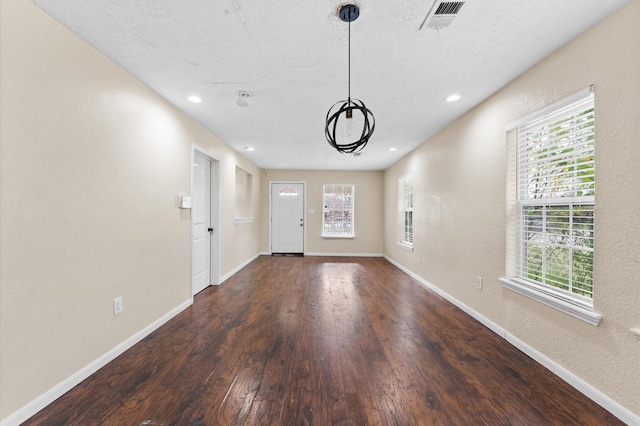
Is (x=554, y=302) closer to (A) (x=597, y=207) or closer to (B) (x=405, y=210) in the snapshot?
(A) (x=597, y=207)

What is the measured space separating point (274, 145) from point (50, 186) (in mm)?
3230

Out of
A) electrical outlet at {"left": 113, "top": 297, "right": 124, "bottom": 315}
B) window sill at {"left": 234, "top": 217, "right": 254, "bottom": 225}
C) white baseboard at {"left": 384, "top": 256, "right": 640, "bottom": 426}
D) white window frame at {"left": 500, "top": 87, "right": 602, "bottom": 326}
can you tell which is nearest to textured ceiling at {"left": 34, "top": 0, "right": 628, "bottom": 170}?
white window frame at {"left": 500, "top": 87, "right": 602, "bottom": 326}

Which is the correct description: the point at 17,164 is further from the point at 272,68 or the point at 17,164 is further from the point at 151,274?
the point at 272,68

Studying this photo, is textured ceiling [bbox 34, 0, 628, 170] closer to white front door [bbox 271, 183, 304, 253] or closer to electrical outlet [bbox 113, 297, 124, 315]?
electrical outlet [bbox 113, 297, 124, 315]

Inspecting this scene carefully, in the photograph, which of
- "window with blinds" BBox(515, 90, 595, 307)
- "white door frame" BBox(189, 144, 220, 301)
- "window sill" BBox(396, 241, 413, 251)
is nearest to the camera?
"window with blinds" BBox(515, 90, 595, 307)

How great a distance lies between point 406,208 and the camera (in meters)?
5.40

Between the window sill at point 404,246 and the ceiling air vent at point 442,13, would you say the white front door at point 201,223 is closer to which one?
the ceiling air vent at point 442,13

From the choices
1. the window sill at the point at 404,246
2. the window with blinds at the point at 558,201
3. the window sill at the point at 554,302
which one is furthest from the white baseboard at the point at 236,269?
the window with blinds at the point at 558,201

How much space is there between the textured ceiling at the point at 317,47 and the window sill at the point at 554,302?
5.84 ft

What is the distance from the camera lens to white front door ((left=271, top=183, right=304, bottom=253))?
7.03 meters

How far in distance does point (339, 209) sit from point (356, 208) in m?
0.45

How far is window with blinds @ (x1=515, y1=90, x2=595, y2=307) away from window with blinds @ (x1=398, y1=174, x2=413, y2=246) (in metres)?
2.78

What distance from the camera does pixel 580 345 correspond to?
1.73 meters

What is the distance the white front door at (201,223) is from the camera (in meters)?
3.72
